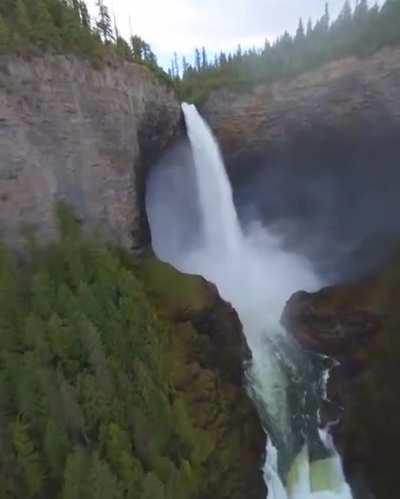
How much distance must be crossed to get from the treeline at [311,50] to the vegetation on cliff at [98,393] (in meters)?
20.0

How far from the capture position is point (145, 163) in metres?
27.1

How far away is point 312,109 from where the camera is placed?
101 feet

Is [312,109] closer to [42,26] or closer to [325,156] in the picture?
[325,156]

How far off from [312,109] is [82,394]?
81.3 feet

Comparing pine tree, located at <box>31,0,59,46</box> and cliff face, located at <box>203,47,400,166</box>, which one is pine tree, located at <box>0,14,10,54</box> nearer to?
pine tree, located at <box>31,0,59,46</box>

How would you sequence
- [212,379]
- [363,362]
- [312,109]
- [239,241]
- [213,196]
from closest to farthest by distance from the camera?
[212,379]
[363,362]
[213,196]
[239,241]
[312,109]

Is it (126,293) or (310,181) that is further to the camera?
(310,181)

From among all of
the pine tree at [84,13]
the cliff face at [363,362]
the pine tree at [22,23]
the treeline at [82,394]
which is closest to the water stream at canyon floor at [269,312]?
the cliff face at [363,362]

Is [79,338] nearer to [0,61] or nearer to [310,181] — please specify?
[0,61]

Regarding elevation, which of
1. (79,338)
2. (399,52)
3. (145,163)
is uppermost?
(399,52)

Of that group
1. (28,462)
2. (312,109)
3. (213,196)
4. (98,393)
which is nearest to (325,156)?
(312,109)

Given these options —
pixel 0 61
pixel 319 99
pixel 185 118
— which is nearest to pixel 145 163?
pixel 185 118

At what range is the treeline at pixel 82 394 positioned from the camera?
1334 centimetres

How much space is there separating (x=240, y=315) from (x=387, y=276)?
8.67 meters
